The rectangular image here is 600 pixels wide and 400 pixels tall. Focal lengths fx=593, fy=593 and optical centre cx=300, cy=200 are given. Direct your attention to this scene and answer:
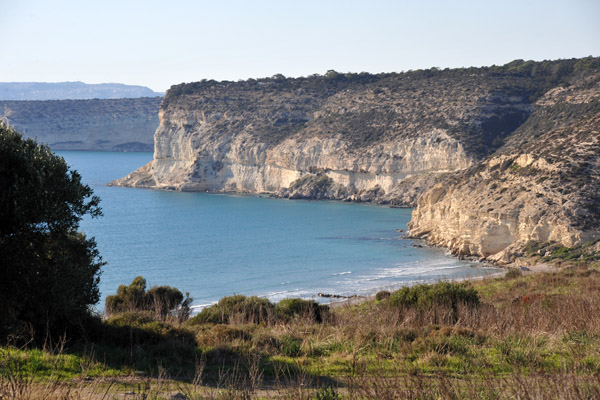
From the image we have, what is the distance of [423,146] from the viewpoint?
79.1m

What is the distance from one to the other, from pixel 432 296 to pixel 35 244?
10.0 meters

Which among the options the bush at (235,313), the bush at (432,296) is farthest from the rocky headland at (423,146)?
the bush at (235,313)

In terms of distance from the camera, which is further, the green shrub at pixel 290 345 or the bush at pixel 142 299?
the bush at pixel 142 299

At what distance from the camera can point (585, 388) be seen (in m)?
5.64

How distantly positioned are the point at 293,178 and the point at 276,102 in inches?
900

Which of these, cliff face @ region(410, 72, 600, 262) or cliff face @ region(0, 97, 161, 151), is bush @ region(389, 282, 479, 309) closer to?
cliff face @ region(410, 72, 600, 262)

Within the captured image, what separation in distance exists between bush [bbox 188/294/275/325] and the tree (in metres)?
4.73

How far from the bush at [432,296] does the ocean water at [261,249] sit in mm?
11679

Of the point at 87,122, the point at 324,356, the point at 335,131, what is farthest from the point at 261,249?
the point at 87,122

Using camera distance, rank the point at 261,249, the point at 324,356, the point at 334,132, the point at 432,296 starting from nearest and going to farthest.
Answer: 1. the point at 324,356
2. the point at 432,296
3. the point at 261,249
4. the point at 334,132

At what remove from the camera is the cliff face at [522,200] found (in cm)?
4006

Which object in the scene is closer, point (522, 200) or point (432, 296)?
point (432, 296)

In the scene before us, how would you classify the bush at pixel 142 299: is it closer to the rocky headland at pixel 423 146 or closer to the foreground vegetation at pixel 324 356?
the foreground vegetation at pixel 324 356

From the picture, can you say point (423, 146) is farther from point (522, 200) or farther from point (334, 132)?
point (522, 200)
